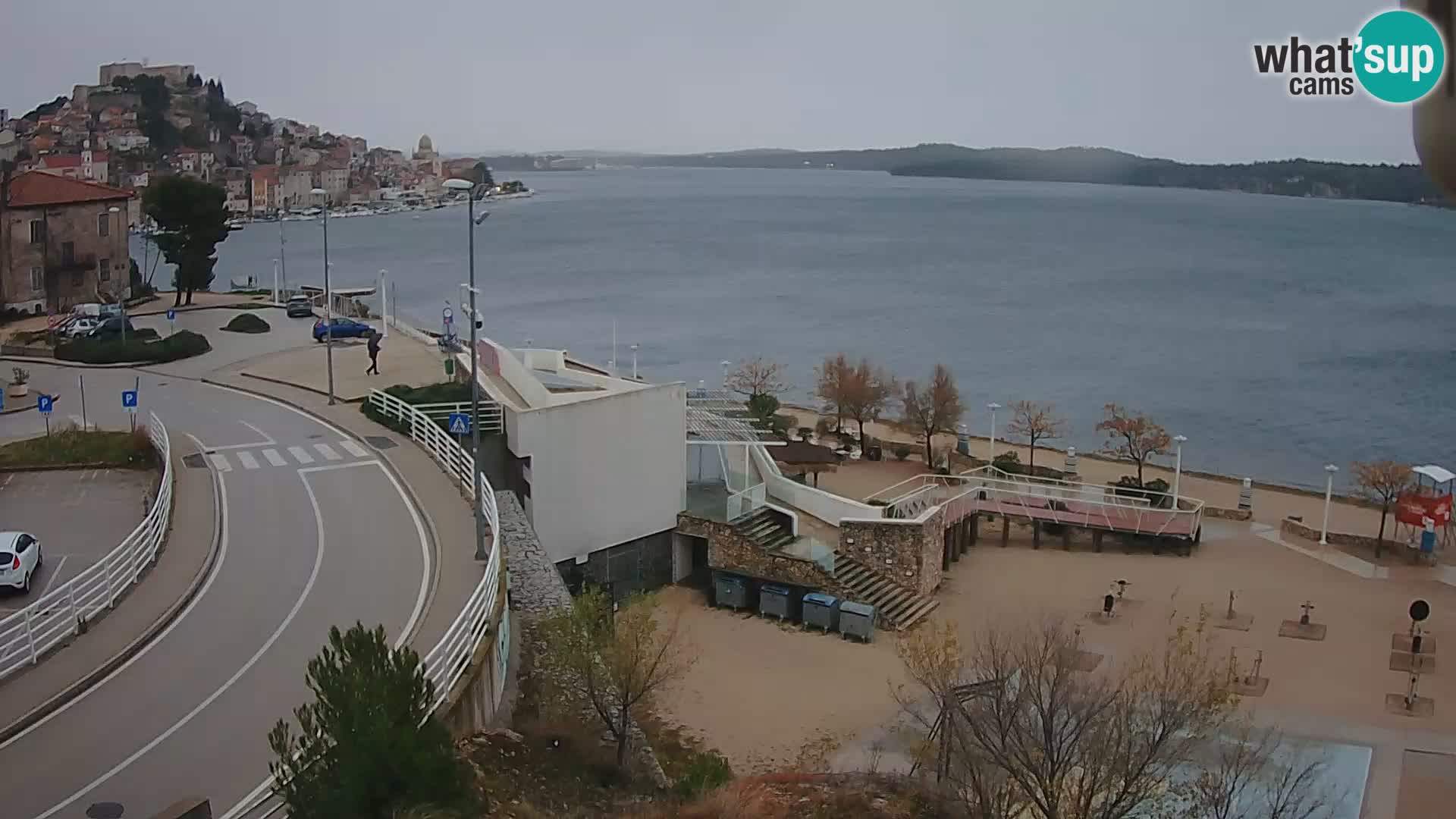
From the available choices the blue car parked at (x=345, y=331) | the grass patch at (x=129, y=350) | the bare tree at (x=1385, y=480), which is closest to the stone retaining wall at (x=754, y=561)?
the bare tree at (x=1385, y=480)

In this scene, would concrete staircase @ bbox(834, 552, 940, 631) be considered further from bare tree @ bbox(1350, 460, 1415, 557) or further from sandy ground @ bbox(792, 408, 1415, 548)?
bare tree @ bbox(1350, 460, 1415, 557)

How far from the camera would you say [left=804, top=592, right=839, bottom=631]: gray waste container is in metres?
22.8

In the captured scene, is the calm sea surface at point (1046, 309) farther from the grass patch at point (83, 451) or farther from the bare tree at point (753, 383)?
the grass patch at point (83, 451)

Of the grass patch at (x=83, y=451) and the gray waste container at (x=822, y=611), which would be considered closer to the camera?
the gray waste container at (x=822, y=611)

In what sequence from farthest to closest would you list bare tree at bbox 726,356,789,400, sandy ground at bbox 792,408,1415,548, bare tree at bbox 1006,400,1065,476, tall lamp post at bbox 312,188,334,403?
bare tree at bbox 726,356,789,400 → bare tree at bbox 1006,400,1065,476 → sandy ground at bbox 792,408,1415,548 → tall lamp post at bbox 312,188,334,403

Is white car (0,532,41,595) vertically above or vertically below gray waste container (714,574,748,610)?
above

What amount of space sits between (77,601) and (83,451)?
10250 mm

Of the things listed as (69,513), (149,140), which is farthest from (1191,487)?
(149,140)

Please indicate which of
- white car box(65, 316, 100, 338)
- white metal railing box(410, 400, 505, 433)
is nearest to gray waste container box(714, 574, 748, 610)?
white metal railing box(410, 400, 505, 433)

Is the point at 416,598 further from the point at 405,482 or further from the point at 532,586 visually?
the point at 405,482

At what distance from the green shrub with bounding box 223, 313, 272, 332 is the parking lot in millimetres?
18600

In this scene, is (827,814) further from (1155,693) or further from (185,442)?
(185,442)

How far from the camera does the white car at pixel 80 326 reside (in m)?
37.8

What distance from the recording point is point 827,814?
13008 mm
